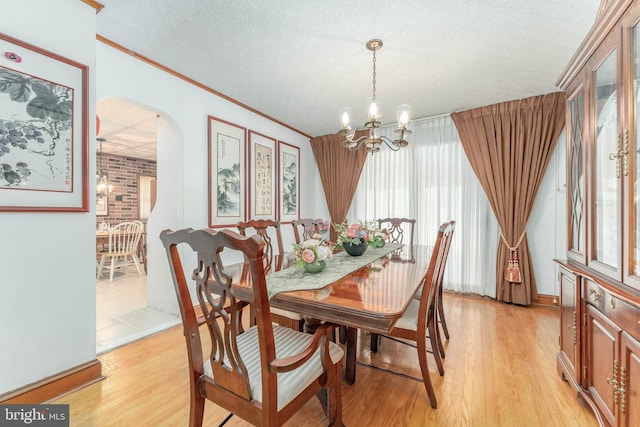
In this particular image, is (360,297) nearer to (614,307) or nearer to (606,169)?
(614,307)

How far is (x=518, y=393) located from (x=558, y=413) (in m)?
0.20

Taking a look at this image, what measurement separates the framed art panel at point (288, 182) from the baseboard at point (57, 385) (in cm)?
267

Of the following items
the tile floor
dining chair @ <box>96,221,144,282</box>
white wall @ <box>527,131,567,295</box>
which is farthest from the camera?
dining chair @ <box>96,221,144,282</box>

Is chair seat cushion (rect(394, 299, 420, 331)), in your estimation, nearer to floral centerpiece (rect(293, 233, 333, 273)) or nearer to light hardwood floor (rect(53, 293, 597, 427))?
light hardwood floor (rect(53, 293, 597, 427))

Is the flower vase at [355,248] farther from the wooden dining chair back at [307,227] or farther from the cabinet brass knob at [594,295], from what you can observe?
the cabinet brass knob at [594,295]

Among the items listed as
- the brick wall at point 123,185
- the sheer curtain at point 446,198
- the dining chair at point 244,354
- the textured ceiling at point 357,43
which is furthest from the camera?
the brick wall at point 123,185

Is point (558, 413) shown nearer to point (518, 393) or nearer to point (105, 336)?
point (518, 393)

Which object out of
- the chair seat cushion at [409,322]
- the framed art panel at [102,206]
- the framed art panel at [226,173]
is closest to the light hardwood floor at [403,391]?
the chair seat cushion at [409,322]

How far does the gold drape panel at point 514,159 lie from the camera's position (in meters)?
3.06

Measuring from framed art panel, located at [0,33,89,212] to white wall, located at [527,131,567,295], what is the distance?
4.46 meters

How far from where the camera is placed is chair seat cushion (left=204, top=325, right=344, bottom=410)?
3.39ft

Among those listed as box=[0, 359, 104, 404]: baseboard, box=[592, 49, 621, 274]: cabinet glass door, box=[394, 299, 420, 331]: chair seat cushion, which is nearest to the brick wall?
box=[0, 359, 104, 404]: baseboard
